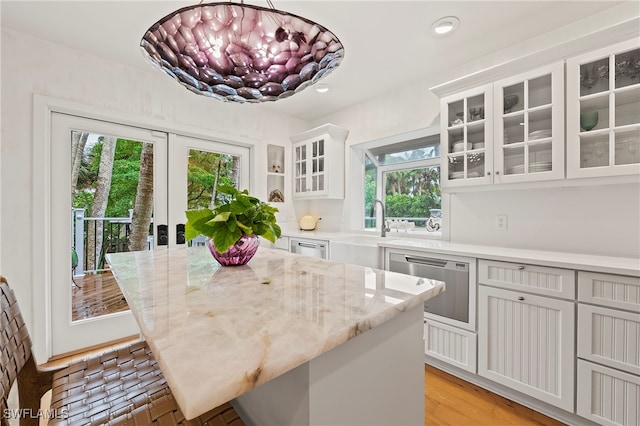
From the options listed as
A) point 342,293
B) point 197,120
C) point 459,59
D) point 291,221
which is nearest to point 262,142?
point 197,120

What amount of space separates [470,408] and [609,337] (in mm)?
860

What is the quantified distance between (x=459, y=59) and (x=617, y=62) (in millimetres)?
1095

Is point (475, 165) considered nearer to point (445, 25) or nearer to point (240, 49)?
point (445, 25)

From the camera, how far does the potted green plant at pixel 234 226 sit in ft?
3.70

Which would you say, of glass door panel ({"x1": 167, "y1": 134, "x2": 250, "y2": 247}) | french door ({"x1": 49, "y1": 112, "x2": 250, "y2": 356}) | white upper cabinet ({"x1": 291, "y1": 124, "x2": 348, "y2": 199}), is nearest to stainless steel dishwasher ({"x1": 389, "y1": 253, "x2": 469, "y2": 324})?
white upper cabinet ({"x1": 291, "y1": 124, "x2": 348, "y2": 199})

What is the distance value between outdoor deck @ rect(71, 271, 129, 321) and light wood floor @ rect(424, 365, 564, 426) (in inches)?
109

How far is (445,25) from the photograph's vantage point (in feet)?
6.72

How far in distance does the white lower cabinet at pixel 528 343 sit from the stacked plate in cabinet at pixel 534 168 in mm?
824

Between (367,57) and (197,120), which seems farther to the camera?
(197,120)

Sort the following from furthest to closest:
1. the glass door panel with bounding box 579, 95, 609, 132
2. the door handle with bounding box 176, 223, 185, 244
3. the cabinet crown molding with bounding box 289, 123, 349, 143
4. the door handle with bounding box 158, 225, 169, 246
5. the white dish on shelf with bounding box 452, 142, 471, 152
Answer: the cabinet crown molding with bounding box 289, 123, 349, 143 < the door handle with bounding box 176, 223, 185, 244 < the door handle with bounding box 158, 225, 169, 246 < the white dish on shelf with bounding box 452, 142, 471, 152 < the glass door panel with bounding box 579, 95, 609, 132

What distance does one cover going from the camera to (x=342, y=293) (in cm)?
83

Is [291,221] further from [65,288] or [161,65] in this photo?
[161,65]

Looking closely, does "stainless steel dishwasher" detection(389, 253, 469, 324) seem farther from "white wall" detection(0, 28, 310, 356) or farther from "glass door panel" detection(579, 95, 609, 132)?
"white wall" detection(0, 28, 310, 356)

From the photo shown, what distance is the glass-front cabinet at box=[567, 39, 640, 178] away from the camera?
1595 millimetres
